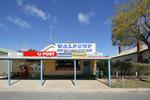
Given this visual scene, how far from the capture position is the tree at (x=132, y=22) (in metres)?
11.2

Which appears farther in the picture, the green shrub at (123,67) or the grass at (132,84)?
the green shrub at (123,67)

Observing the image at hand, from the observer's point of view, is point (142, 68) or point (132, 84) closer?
point (132, 84)

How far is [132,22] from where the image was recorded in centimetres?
1146

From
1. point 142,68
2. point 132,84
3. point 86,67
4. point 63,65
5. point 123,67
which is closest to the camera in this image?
point 132,84

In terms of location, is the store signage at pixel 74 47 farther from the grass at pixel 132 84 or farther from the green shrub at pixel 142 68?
the green shrub at pixel 142 68

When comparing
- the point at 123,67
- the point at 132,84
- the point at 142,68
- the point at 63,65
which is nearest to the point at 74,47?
the point at 63,65

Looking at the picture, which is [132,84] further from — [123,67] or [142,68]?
[142,68]

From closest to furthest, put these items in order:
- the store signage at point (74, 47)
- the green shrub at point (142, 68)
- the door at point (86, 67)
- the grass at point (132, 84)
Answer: the grass at point (132, 84)
the store signage at point (74, 47)
the green shrub at point (142, 68)
the door at point (86, 67)

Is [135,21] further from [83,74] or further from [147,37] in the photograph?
[83,74]

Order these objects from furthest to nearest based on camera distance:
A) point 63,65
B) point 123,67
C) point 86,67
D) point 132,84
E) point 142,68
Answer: point 123,67 → point 86,67 → point 142,68 → point 63,65 → point 132,84

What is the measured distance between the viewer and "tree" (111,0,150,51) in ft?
36.9

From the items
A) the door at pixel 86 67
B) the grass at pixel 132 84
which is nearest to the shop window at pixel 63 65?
the door at pixel 86 67

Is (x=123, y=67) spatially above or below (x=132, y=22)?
below

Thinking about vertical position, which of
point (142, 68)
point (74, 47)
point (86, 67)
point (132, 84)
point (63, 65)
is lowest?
point (132, 84)
